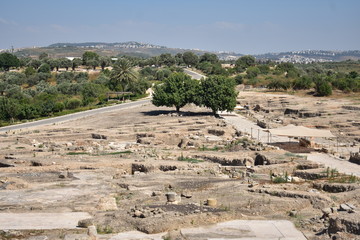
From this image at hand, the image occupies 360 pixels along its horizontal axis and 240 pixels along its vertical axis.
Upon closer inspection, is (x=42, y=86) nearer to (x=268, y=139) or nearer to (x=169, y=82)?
(x=169, y=82)

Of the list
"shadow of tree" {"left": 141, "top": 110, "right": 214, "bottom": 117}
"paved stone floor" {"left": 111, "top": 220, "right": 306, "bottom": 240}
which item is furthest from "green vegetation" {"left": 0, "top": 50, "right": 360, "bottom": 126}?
"paved stone floor" {"left": 111, "top": 220, "right": 306, "bottom": 240}

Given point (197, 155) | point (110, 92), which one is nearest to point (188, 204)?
point (197, 155)

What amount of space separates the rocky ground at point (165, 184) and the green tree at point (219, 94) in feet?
31.0

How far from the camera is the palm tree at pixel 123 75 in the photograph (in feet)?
199

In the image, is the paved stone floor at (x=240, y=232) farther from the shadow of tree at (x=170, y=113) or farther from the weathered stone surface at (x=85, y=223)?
the shadow of tree at (x=170, y=113)

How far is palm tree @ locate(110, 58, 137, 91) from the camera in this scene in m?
60.7

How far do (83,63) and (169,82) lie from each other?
207 ft

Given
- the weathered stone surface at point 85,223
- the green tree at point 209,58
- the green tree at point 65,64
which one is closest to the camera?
the weathered stone surface at point 85,223

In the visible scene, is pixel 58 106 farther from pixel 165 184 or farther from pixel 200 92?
pixel 165 184

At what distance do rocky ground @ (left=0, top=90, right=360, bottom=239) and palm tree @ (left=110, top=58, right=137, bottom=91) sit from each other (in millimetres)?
28364

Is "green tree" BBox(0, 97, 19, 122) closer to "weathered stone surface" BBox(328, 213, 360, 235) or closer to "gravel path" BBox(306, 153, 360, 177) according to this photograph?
"gravel path" BBox(306, 153, 360, 177)

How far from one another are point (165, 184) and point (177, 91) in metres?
26.8

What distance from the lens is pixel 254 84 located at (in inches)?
2926

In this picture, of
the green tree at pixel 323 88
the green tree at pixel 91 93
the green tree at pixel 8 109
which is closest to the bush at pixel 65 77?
the green tree at pixel 91 93
